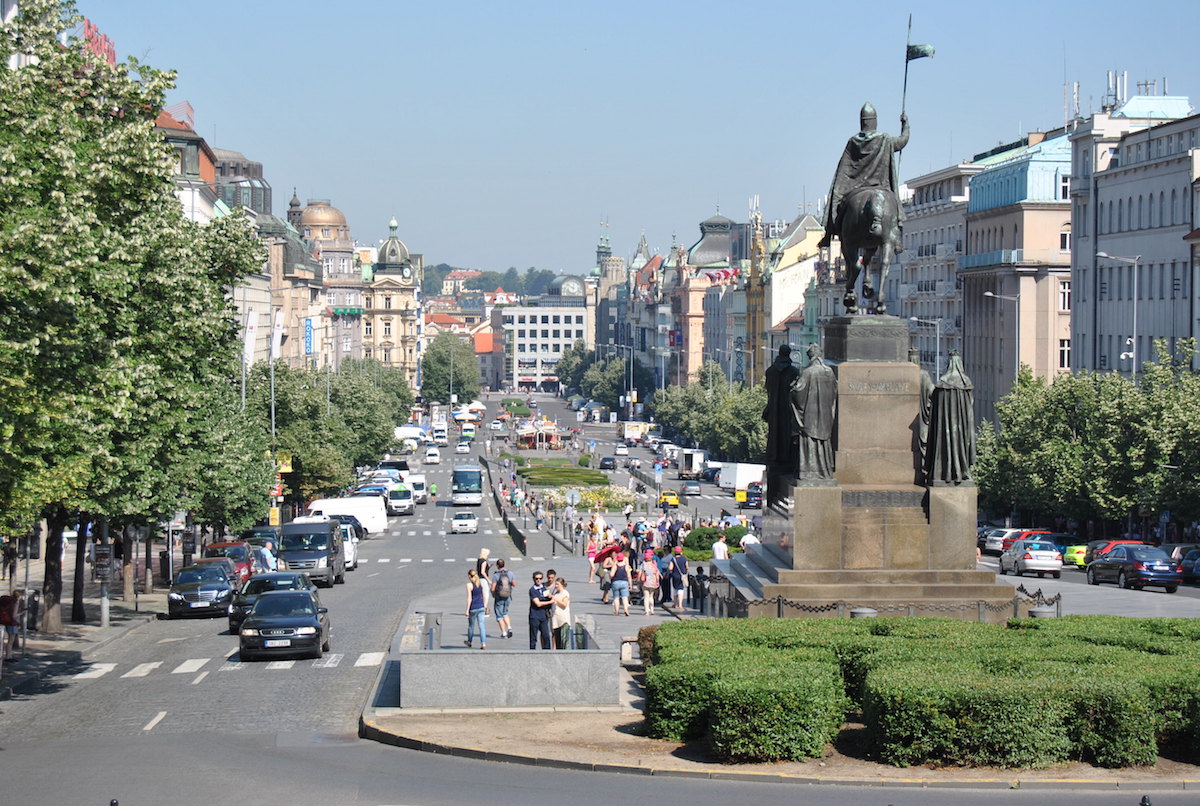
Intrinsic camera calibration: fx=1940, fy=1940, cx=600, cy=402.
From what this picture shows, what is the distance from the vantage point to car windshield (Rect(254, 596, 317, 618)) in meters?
35.3

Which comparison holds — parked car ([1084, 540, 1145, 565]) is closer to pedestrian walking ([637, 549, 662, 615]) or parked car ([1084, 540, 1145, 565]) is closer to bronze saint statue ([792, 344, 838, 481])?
pedestrian walking ([637, 549, 662, 615])

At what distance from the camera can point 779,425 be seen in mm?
29594

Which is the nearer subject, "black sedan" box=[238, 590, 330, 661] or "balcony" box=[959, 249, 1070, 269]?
"black sedan" box=[238, 590, 330, 661]

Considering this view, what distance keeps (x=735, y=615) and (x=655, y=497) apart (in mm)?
83384

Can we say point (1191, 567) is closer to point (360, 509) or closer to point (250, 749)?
point (360, 509)

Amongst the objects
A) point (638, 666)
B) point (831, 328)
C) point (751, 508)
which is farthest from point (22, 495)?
point (751, 508)

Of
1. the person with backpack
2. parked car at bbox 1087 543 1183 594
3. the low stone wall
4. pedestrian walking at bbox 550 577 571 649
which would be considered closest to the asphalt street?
the low stone wall

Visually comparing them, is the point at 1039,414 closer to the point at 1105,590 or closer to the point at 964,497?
the point at 1105,590

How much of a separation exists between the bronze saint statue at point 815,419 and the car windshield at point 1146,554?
85.1 feet

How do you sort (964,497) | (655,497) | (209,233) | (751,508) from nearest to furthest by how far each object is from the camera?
(964,497) < (209,233) < (751,508) < (655,497)

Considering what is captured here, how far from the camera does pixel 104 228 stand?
30422 mm

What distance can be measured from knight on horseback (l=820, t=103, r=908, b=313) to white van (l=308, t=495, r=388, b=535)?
154 feet

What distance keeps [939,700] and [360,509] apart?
198 ft

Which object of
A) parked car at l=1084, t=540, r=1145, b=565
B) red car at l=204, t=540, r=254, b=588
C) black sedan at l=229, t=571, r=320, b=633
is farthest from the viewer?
parked car at l=1084, t=540, r=1145, b=565
